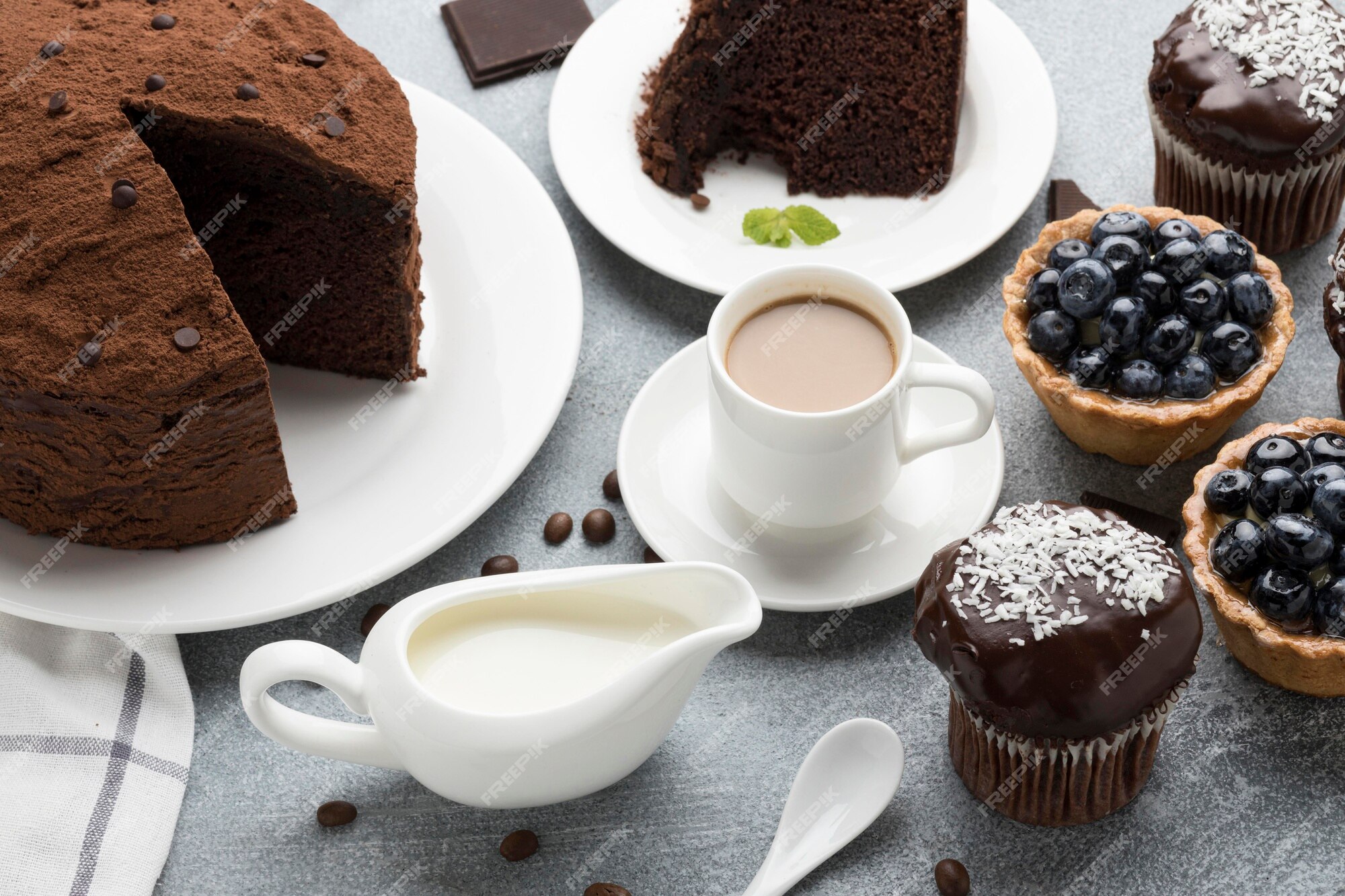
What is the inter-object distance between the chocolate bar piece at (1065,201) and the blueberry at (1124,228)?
498 millimetres

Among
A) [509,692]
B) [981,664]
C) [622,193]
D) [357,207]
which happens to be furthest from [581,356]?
[981,664]

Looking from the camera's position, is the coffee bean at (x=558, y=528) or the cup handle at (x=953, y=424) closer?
the cup handle at (x=953, y=424)

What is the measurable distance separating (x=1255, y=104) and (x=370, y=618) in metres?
2.11

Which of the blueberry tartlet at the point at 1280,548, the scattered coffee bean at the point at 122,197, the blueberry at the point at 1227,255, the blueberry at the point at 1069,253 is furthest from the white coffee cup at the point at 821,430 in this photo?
the scattered coffee bean at the point at 122,197

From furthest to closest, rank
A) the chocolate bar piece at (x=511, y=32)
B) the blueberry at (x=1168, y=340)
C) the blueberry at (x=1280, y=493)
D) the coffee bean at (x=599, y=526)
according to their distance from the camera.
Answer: the chocolate bar piece at (x=511, y=32)
the coffee bean at (x=599, y=526)
the blueberry at (x=1168, y=340)
the blueberry at (x=1280, y=493)

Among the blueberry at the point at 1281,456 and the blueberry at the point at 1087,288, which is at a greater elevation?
the blueberry at the point at 1087,288

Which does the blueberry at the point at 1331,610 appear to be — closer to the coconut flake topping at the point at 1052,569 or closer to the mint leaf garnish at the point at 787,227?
the coconut flake topping at the point at 1052,569

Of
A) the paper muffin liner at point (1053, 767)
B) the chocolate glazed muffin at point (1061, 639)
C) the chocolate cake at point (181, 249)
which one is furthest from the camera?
the chocolate cake at point (181, 249)

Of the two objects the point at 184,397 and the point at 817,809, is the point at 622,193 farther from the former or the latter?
the point at 817,809

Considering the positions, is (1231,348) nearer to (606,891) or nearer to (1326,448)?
(1326,448)

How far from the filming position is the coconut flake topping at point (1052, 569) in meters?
2.07

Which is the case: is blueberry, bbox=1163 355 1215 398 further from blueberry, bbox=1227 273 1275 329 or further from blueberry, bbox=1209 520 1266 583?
blueberry, bbox=1209 520 1266 583

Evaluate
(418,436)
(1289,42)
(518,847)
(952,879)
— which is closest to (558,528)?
(418,436)

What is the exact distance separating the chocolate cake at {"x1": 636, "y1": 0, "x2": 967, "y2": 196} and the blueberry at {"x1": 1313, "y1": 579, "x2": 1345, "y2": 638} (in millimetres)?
1471
